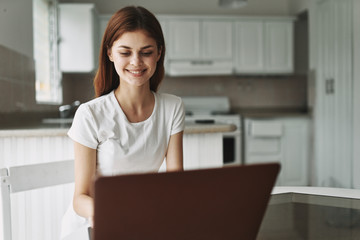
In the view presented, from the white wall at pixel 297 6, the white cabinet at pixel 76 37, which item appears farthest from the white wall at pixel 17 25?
the white wall at pixel 297 6

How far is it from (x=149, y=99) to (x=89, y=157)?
0.31m

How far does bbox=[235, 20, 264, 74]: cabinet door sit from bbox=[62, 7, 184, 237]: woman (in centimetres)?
351

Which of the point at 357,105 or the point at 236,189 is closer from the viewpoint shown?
the point at 236,189

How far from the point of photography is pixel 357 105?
11.3 ft

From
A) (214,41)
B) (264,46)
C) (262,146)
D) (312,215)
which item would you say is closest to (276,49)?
(264,46)

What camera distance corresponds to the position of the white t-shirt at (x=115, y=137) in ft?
3.59

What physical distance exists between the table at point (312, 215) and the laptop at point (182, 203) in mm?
270

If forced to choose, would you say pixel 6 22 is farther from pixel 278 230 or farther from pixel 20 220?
pixel 278 230

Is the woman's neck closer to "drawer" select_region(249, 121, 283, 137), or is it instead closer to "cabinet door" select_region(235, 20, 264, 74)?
"drawer" select_region(249, 121, 283, 137)

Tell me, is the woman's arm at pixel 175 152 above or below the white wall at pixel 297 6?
below

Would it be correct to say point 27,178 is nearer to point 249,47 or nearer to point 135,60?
point 135,60

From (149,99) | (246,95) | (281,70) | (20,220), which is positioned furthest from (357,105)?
(20,220)

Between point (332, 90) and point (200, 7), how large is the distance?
86.3 inches

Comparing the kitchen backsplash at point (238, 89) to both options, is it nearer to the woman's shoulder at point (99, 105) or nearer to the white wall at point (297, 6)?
the white wall at point (297, 6)
